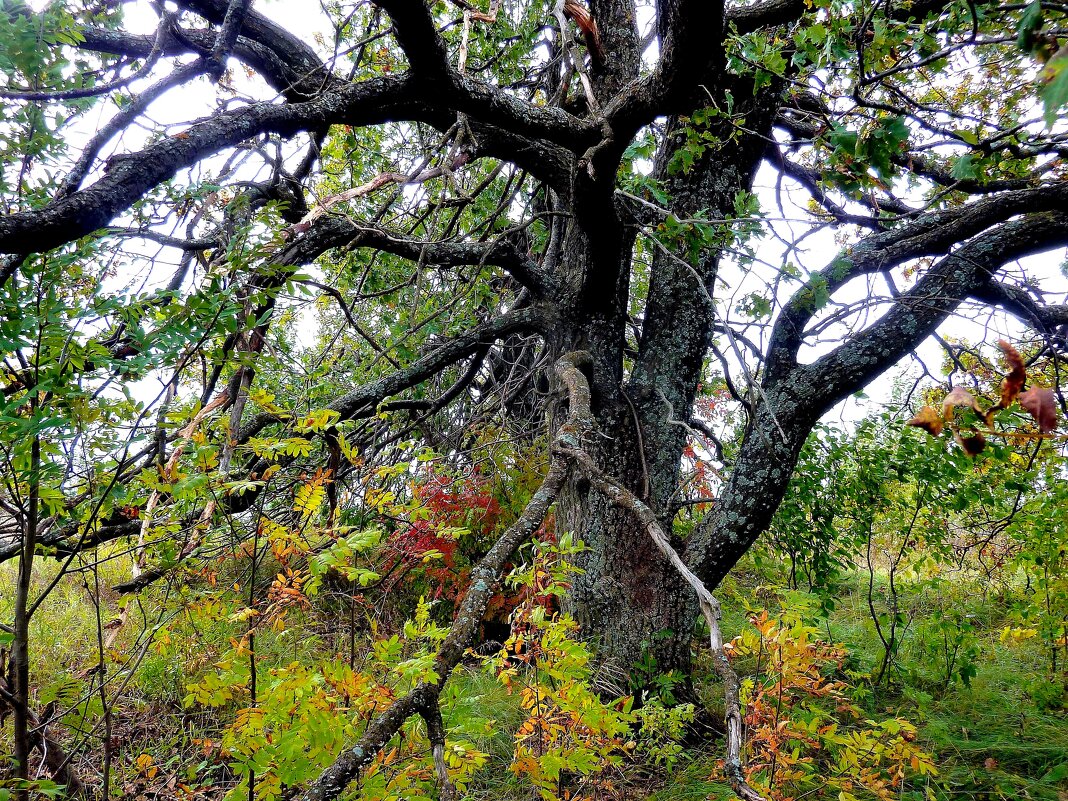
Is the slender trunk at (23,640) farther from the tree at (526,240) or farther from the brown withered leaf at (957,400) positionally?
the brown withered leaf at (957,400)

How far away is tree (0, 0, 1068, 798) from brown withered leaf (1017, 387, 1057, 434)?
11.7 inches

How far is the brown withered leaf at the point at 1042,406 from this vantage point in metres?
0.59

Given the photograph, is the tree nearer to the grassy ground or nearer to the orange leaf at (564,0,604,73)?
the orange leaf at (564,0,604,73)

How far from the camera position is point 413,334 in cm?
338

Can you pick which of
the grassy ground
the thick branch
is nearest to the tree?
the thick branch

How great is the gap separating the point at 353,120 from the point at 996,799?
3.79 m

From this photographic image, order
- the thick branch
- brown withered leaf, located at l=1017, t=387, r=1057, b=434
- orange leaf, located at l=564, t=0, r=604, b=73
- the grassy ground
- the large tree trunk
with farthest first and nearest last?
the large tree trunk
the grassy ground
orange leaf, located at l=564, t=0, r=604, b=73
the thick branch
brown withered leaf, located at l=1017, t=387, r=1057, b=434

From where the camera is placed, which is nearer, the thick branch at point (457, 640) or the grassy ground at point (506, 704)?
the thick branch at point (457, 640)

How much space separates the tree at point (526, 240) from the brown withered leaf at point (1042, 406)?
0.30 meters

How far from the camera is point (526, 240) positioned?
4.57 meters

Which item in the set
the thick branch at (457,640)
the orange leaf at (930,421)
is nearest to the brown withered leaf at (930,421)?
the orange leaf at (930,421)

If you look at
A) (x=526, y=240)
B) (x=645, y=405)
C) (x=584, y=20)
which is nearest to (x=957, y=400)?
(x=584, y=20)

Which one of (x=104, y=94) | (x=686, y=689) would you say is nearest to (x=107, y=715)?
(x=104, y=94)

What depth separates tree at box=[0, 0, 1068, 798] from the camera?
1.39 metres
